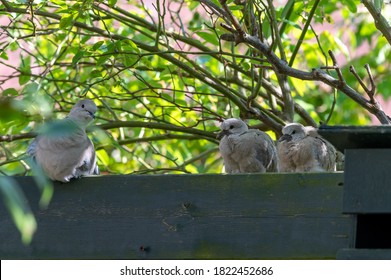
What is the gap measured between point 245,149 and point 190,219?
1.52m

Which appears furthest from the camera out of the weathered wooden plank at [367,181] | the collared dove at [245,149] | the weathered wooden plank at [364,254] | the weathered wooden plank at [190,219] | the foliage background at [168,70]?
the collared dove at [245,149]

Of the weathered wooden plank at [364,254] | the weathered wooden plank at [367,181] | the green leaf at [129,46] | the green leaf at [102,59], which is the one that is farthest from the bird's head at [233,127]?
the weathered wooden plank at [364,254]

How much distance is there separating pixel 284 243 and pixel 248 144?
5.23 ft

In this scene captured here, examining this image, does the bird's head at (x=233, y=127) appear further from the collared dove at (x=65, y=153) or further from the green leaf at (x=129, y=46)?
the collared dove at (x=65, y=153)

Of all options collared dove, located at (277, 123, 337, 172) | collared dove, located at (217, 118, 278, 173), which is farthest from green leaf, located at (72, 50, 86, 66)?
collared dove, located at (277, 123, 337, 172)

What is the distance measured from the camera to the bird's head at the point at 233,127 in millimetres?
4254

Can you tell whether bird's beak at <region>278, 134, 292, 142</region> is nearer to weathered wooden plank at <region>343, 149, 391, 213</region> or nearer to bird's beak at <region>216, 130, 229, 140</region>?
bird's beak at <region>216, 130, 229, 140</region>

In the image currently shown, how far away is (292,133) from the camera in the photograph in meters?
4.19

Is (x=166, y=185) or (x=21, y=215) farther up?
(x=166, y=185)

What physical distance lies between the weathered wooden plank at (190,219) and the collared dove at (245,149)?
1.44 metres

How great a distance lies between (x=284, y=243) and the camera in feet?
8.69

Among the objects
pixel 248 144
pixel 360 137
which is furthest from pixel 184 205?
pixel 248 144

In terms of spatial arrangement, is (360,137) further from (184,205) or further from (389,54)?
(389,54)

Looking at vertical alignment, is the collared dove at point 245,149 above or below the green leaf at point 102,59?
below
